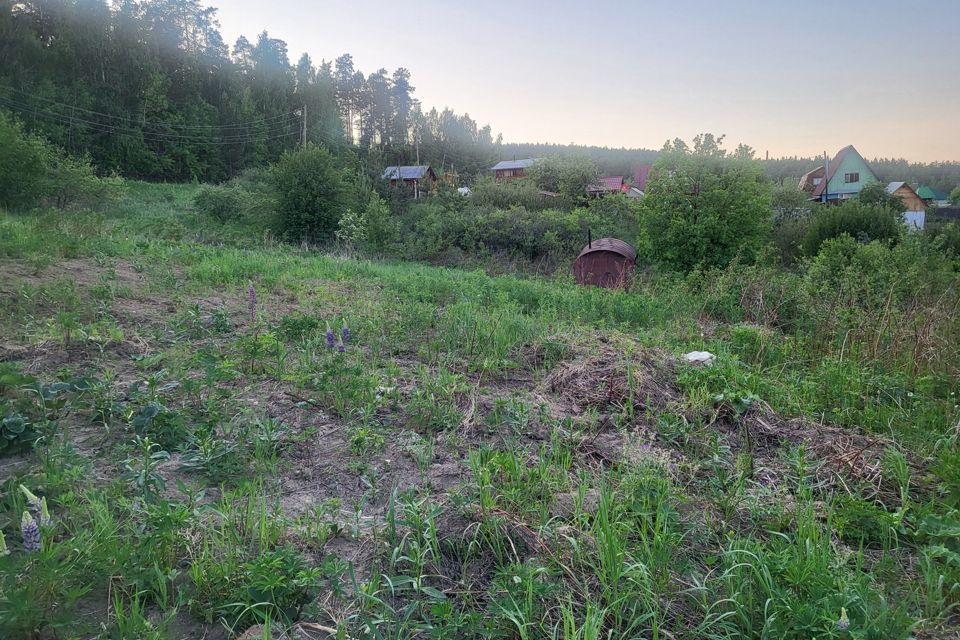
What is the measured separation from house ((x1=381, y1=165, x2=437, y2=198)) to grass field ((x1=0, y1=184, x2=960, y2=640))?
35398 millimetres

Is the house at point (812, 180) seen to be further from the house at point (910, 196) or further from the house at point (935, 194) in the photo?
the house at point (935, 194)

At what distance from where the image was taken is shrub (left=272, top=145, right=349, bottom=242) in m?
22.9

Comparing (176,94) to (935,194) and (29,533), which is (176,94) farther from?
(935,194)

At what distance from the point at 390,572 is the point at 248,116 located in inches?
2281

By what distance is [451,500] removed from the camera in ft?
7.23

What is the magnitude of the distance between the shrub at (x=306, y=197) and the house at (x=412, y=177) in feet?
49.1

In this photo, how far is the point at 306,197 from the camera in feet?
74.9

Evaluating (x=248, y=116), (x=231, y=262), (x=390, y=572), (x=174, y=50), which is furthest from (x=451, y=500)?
(x=174, y=50)

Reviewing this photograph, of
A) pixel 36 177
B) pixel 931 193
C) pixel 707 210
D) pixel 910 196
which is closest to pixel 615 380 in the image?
pixel 707 210

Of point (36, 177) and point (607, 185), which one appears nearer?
point (36, 177)

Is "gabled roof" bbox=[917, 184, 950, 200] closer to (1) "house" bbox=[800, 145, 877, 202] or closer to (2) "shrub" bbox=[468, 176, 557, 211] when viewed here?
(1) "house" bbox=[800, 145, 877, 202]

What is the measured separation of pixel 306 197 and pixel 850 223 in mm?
24066

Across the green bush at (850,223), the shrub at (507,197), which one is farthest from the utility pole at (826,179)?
the shrub at (507,197)

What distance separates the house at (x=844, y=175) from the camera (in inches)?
1586
